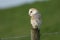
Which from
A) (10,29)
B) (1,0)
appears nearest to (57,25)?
(10,29)

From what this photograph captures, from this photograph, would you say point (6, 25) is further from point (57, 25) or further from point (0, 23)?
point (57, 25)

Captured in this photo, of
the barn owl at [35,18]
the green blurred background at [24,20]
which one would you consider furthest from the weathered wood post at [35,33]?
the green blurred background at [24,20]

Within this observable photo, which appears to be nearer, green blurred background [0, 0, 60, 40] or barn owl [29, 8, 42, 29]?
barn owl [29, 8, 42, 29]

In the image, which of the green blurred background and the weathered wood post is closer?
the weathered wood post

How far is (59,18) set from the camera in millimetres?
9086

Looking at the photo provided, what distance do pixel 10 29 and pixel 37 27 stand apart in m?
6.40

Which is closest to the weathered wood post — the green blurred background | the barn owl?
the barn owl

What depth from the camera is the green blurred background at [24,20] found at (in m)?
8.50

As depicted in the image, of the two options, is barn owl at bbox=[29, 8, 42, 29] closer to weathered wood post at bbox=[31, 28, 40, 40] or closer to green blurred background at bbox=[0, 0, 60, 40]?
weathered wood post at bbox=[31, 28, 40, 40]

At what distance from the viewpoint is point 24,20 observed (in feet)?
34.1

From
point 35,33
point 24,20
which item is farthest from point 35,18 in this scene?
point 24,20

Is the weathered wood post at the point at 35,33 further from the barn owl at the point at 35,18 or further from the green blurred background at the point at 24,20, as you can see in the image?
the green blurred background at the point at 24,20

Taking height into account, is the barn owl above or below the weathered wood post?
above

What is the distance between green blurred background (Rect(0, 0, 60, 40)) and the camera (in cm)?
850
